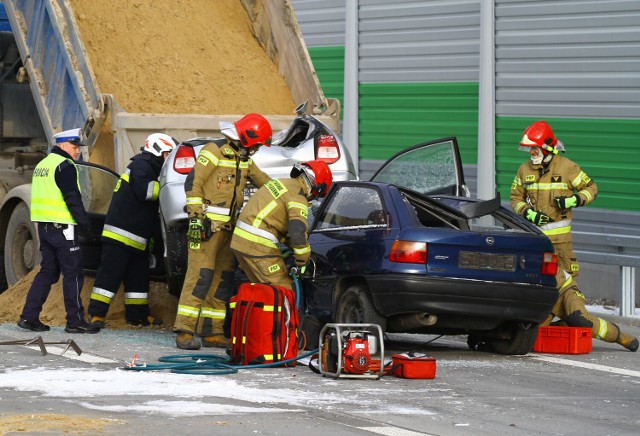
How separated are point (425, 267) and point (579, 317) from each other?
221 centimetres

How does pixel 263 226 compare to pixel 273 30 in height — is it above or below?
below

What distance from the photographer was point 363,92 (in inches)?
773

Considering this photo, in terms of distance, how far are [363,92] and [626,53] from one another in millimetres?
4936

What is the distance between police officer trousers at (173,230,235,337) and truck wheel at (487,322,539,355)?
234 centimetres

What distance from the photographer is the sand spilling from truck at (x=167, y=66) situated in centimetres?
1338

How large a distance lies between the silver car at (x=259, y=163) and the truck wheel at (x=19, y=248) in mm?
2245

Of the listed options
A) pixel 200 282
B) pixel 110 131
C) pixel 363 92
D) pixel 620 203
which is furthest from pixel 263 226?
pixel 363 92

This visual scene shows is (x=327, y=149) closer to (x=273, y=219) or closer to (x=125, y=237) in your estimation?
(x=273, y=219)

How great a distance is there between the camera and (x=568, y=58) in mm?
16312

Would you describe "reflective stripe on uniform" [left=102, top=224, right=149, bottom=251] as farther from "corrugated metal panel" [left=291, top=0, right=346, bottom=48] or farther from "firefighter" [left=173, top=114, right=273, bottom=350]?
"corrugated metal panel" [left=291, top=0, right=346, bottom=48]

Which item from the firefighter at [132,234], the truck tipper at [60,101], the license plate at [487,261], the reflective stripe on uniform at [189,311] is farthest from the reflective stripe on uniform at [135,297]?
the license plate at [487,261]

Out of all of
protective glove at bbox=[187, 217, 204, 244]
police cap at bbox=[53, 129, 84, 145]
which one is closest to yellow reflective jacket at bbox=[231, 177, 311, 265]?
protective glove at bbox=[187, 217, 204, 244]

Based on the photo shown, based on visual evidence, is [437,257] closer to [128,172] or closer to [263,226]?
[263,226]

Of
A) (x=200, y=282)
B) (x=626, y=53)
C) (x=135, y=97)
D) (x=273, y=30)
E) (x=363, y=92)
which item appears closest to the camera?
(x=200, y=282)
